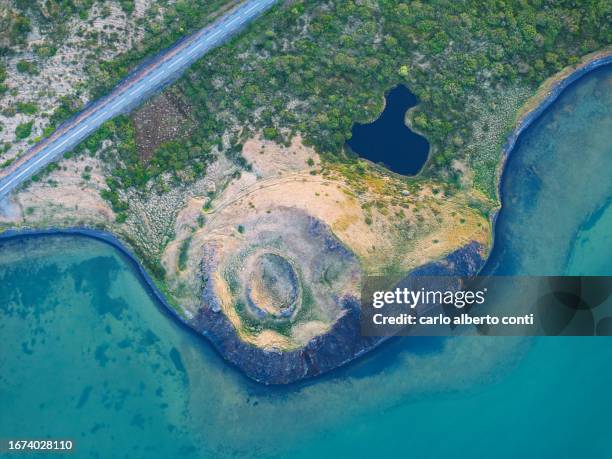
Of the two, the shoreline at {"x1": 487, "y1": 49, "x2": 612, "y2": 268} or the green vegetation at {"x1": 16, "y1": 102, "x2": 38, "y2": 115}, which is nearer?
the green vegetation at {"x1": 16, "y1": 102, "x2": 38, "y2": 115}

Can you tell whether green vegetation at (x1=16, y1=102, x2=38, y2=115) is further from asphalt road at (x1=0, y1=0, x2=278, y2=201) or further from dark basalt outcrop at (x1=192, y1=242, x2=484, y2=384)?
dark basalt outcrop at (x1=192, y1=242, x2=484, y2=384)

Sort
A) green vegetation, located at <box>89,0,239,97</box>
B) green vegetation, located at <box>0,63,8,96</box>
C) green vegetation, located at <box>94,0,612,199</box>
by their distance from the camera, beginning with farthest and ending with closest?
green vegetation, located at <box>94,0,612,199</box> → green vegetation, located at <box>89,0,239,97</box> → green vegetation, located at <box>0,63,8,96</box>

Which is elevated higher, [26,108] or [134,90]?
[134,90]

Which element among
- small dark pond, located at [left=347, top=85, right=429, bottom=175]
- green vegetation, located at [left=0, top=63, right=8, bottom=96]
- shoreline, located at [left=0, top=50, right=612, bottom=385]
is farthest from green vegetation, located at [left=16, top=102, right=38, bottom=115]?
small dark pond, located at [left=347, top=85, right=429, bottom=175]

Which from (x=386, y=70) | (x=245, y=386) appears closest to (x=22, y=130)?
(x=245, y=386)

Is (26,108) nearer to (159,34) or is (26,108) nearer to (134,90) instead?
(134,90)

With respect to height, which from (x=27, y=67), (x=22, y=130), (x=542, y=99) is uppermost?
(x=27, y=67)
